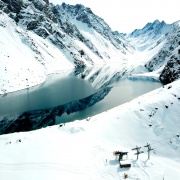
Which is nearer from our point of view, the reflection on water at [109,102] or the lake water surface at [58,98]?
the reflection on water at [109,102]

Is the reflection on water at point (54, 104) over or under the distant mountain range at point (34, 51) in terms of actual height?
under

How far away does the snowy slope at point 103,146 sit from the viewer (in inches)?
1007

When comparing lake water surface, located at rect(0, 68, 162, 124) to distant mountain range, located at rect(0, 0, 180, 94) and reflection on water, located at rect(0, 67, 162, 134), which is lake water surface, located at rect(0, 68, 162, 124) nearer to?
reflection on water, located at rect(0, 67, 162, 134)

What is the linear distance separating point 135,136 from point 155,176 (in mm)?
10979

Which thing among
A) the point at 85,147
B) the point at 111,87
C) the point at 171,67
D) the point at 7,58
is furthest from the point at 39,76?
the point at 85,147

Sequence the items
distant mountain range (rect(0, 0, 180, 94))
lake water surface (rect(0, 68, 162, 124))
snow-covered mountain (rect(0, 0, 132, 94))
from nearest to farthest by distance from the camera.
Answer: lake water surface (rect(0, 68, 162, 124)) < snow-covered mountain (rect(0, 0, 132, 94)) < distant mountain range (rect(0, 0, 180, 94))

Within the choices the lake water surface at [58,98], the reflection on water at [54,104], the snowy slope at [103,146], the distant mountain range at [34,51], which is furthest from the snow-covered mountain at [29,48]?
the snowy slope at [103,146]

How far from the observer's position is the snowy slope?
25.6m

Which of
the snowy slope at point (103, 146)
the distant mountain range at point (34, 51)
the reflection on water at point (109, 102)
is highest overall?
the distant mountain range at point (34, 51)

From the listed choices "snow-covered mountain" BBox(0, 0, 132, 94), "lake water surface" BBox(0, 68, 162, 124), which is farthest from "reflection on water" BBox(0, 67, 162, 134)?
"snow-covered mountain" BBox(0, 0, 132, 94)

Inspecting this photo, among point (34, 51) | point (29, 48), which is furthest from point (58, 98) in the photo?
point (29, 48)

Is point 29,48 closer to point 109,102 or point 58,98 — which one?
point 58,98

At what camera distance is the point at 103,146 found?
32.5 m

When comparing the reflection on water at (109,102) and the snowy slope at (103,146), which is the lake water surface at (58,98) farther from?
the snowy slope at (103,146)
